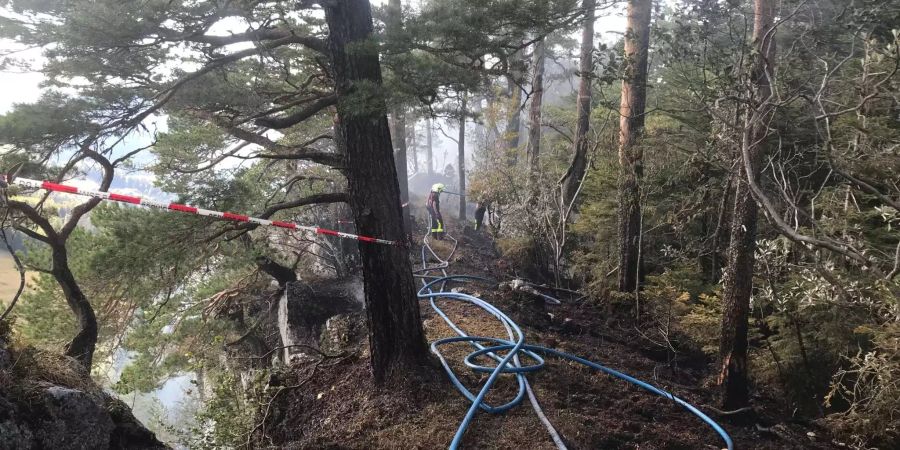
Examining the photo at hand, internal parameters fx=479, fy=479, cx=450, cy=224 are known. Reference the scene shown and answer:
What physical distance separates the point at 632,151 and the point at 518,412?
462 cm

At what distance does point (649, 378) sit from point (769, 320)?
146cm

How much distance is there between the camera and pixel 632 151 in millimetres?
7207

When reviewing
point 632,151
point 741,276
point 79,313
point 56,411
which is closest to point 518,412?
point 741,276

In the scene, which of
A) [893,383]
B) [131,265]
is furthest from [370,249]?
[893,383]

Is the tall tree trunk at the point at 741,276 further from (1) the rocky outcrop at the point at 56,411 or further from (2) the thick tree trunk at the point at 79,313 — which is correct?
(2) the thick tree trunk at the point at 79,313

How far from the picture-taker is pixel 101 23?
440 centimetres

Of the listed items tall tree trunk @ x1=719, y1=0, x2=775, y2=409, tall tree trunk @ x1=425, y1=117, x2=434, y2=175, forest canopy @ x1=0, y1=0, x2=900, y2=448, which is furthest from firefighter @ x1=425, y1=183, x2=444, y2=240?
tall tree trunk @ x1=425, y1=117, x2=434, y2=175

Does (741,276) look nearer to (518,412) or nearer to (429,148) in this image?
(518,412)

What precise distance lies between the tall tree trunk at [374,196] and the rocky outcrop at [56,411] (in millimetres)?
1960

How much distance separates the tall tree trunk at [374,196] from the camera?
→ 4133 millimetres

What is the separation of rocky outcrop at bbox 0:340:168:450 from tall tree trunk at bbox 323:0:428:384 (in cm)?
196

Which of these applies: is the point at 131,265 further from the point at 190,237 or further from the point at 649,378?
the point at 649,378

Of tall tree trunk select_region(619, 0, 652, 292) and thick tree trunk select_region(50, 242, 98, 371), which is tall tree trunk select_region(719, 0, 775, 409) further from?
thick tree trunk select_region(50, 242, 98, 371)

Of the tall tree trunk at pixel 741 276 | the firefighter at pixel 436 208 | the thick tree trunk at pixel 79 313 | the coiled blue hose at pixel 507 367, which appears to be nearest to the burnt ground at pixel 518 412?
the coiled blue hose at pixel 507 367
